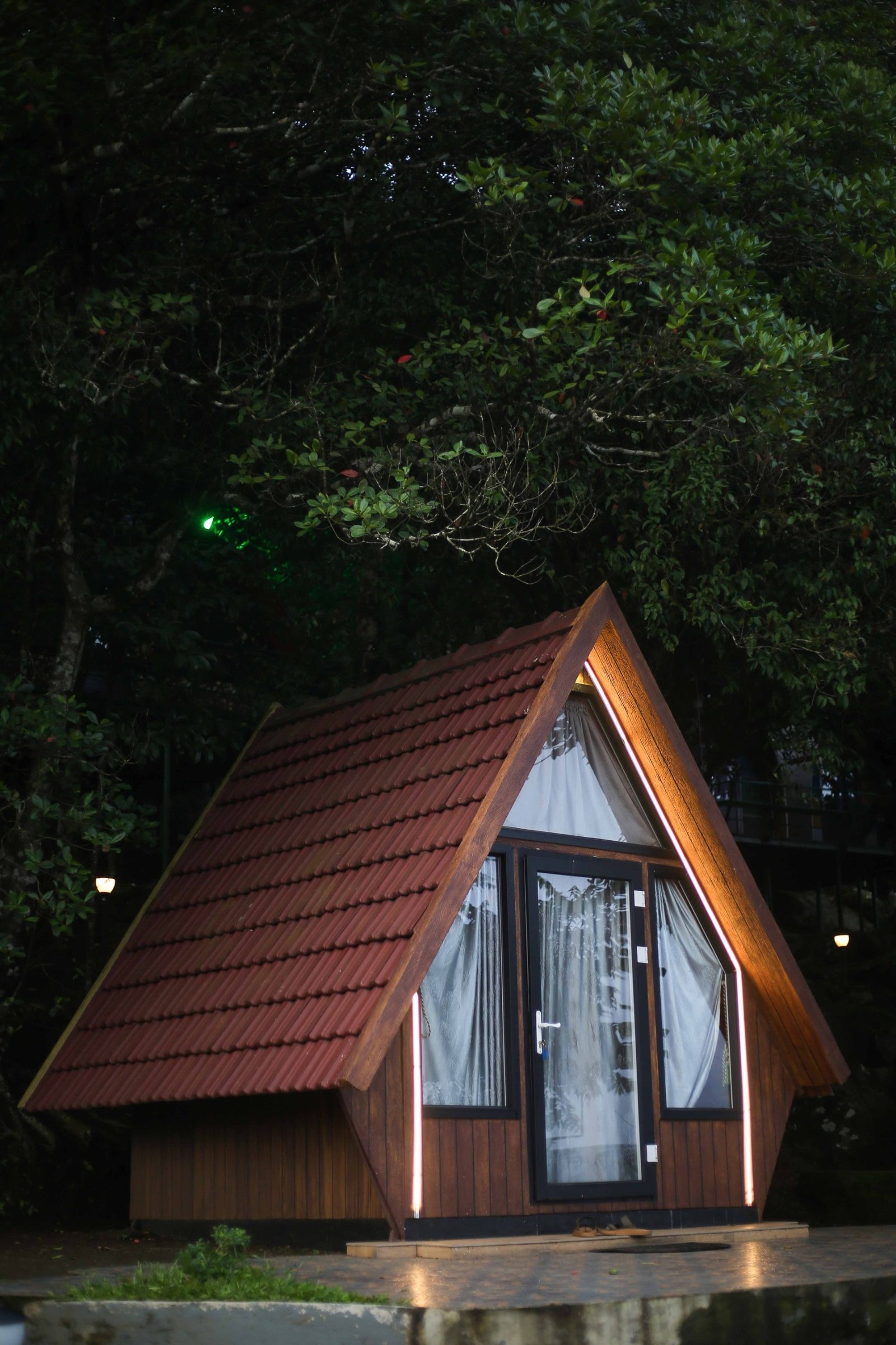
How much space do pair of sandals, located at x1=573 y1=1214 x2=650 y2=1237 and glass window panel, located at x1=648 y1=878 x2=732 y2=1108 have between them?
893mm

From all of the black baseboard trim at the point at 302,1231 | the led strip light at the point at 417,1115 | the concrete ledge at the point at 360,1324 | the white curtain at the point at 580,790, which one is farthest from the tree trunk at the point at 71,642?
the concrete ledge at the point at 360,1324

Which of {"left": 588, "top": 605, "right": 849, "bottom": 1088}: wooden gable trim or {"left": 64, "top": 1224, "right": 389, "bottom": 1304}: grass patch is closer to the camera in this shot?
{"left": 64, "top": 1224, "right": 389, "bottom": 1304}: grass patch

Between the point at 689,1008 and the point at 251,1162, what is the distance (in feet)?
10.1

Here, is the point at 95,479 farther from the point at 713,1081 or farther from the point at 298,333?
the point at 713,1081

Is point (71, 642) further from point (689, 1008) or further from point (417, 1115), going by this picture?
point (689, 1008)

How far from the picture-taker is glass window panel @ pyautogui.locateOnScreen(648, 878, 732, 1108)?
33.0ft

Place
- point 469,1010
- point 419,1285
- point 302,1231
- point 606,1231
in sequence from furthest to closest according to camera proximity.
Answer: point 606,1231
point 469,1010
point 302,1231
point 419,1285

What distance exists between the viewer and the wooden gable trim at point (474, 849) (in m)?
7.79

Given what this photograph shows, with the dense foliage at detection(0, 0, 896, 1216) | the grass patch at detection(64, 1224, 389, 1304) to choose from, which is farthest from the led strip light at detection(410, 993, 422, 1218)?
the dense foliage at detection(0, 0, 896, 1216)

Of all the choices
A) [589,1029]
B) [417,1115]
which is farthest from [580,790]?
[417,1115]

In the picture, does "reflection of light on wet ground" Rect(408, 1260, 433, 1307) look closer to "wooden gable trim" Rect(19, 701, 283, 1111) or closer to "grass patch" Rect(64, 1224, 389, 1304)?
"grass patch" Rect(64, 1224, 389, 1304)

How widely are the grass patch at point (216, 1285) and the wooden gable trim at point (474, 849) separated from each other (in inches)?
61.6

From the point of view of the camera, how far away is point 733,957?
34.4 ft

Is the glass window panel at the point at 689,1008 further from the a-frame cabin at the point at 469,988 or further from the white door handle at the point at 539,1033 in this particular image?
the white door handle at the point at 539,1033
